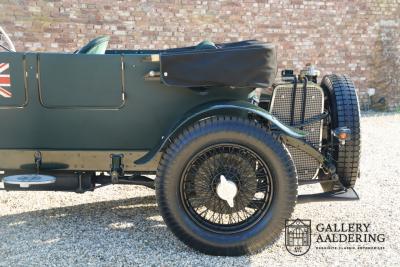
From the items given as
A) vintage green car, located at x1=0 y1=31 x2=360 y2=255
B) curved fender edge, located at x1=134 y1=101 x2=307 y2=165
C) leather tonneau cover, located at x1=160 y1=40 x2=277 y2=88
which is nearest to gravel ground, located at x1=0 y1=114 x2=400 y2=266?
vintage green car, located at x1=0 y1=31 x2=360 y2=255

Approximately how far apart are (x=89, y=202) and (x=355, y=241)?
7.90 feet

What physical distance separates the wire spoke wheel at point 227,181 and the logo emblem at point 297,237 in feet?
1.07

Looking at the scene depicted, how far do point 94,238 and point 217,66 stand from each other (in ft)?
5.26

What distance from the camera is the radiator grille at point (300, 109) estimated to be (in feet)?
11.1

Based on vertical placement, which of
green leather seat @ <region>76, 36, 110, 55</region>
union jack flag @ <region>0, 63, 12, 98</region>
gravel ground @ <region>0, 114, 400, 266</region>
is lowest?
gravel ground @ <region>0, 114, 400, 266</region>

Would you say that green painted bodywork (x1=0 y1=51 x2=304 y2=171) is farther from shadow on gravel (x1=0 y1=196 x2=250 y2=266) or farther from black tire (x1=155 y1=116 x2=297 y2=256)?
shadow on gravel (x1=0 y1=196 x2=250 y2=266)

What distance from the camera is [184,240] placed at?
9.78 ft

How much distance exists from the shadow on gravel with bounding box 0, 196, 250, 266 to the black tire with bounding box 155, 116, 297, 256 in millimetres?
122

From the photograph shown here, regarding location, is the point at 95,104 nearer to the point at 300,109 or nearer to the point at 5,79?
the point at 5,79

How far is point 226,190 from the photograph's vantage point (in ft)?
9.72

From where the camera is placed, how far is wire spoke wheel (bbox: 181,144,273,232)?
302 centimetres

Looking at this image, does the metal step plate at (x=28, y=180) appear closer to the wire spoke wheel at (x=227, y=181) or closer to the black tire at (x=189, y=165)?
the black tire at (x=189, y=165)

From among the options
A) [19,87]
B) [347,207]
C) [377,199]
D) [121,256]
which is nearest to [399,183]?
[377,199]

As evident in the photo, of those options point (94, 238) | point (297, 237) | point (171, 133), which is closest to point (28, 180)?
point (94, 238)
